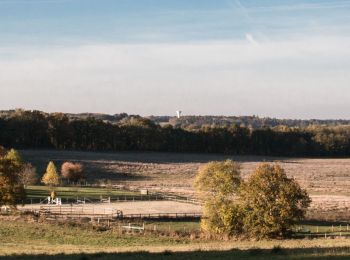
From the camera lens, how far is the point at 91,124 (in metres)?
171

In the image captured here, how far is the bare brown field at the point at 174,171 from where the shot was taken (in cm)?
9250

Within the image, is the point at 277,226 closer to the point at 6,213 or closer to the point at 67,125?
the point at 6,213

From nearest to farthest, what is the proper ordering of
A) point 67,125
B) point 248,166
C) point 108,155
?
point 248,166, point 108,155, point 67,125

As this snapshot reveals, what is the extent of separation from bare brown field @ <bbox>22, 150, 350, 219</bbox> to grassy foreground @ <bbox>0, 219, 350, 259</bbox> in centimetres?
3100

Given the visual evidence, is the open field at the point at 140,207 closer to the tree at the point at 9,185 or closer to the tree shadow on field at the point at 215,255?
the tree at the point at 9,185

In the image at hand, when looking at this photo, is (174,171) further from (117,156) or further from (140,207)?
(140,207)

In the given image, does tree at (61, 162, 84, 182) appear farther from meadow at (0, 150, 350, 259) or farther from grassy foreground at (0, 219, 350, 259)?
grassy foreground at (0, 219, 350, 259)

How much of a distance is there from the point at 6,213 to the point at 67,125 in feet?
354

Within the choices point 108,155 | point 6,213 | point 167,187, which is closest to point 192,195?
point 167,187

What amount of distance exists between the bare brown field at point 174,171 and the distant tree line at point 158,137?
10.0 meters

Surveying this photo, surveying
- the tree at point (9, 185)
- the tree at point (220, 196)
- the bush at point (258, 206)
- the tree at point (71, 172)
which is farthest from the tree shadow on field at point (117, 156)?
the bush at point (258, 206)

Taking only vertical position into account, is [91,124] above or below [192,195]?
above

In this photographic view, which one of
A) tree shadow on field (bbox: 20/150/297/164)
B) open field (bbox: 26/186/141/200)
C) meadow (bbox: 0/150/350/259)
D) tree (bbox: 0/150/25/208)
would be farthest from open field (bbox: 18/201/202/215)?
tree shadow on field (bbox: 20/150/297/164)

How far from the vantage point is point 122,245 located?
39750 mm
